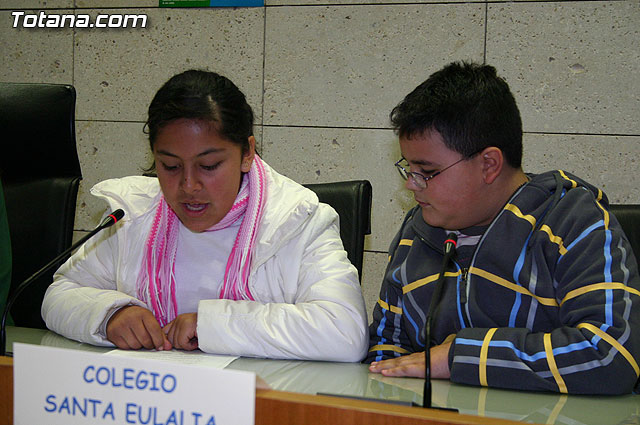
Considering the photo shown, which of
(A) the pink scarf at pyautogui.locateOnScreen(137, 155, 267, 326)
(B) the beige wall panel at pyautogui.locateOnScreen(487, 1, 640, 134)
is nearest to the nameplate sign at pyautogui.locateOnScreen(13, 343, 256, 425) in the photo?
(A) the pink scarf at pyautogui.locateOnScreen(137, 155, 267, 326)

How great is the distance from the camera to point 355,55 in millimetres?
2701

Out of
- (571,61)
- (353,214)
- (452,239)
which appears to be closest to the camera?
(452,239)

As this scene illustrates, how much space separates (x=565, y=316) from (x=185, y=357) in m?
0.75

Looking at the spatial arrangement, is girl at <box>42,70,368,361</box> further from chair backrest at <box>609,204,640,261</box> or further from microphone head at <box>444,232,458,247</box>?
chair backrest at <box>609,204,640,261</box>

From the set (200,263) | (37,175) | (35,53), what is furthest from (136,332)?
(35,53)

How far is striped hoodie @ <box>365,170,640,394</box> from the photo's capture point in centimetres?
120

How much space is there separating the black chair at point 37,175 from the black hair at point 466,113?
101 cm

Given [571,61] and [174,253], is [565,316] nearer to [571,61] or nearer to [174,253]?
[174,253]

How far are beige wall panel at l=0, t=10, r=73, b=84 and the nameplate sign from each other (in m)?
2.49

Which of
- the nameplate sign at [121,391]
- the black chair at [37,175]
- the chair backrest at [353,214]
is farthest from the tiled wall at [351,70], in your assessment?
the nameplate sign at [121,391]

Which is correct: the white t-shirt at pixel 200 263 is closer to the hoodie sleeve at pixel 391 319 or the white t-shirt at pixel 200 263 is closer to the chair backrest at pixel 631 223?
the hoodie sleeve at pixel 391 319

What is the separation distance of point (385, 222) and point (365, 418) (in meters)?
2.05

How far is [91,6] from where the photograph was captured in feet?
9.87

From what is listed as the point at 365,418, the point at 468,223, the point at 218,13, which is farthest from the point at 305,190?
the point at 218,13
